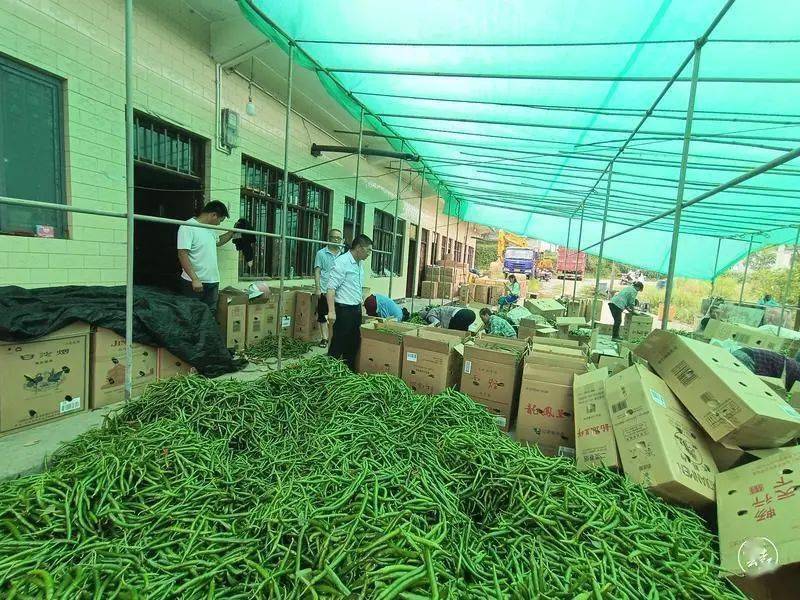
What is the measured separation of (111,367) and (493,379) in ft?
11.2

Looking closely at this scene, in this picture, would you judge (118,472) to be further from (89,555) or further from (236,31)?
(236,31)

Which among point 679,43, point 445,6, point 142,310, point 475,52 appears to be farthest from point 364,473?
point 679,43

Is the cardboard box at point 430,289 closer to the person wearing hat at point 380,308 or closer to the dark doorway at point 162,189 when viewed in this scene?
the person wearing hat at point 380,308

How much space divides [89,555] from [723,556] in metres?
2.68

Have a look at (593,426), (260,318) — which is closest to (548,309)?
(260,318)

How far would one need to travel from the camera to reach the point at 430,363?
3.73m

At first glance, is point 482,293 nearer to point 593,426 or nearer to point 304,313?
point 304,313

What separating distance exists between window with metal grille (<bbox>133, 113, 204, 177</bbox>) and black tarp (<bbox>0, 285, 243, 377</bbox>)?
1757 millimetres

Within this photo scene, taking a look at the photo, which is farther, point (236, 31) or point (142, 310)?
point (236, 31)

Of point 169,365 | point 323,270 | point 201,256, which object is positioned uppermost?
point 201,256

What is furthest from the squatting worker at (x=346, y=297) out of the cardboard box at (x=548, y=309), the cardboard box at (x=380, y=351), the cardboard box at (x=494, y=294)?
the cardboard box at (x=494, y=294)

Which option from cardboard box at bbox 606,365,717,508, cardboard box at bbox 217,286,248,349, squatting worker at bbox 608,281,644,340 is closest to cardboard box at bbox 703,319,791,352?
squatting worker at bbox 608,281,644,340

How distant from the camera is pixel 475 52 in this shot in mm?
3309

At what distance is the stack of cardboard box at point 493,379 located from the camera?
3.49 meters
